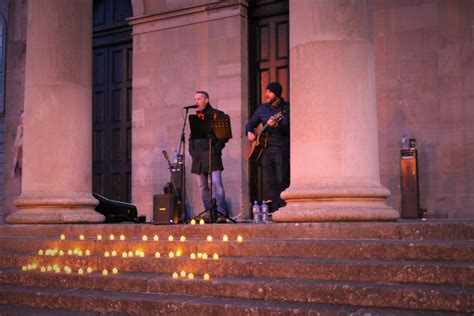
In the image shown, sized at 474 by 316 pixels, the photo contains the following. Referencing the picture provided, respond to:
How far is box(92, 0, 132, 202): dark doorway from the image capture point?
55.6 ft

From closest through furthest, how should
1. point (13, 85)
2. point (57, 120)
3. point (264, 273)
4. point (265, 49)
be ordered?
1. point (264, 273)
2. point (57, 120)
3. point (265, 49)
4. point (13, 85)

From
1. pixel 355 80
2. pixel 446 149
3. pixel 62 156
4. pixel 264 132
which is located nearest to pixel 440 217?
pixel 446 149

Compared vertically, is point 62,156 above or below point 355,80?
below

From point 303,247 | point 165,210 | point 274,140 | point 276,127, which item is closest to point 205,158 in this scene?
point 274,140

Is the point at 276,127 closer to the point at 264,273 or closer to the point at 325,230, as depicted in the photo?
the point at 325,230

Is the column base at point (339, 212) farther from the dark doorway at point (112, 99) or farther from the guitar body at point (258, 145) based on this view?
the dark doorway at point (112, 99)

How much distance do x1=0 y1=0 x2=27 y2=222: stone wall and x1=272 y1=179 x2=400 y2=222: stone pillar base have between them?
1191 centimetres

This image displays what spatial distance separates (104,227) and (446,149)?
626cm

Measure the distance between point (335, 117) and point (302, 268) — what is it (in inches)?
90.3

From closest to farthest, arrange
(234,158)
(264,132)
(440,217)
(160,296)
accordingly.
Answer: (160,296) → (264,132) → (440,217) → (234,158)

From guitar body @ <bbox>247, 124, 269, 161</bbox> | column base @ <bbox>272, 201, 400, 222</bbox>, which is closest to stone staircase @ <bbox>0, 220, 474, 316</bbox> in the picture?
column base @ <bbox>272, 201, 400, 222</bbox>

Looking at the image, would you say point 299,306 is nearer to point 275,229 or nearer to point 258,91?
point 275,229

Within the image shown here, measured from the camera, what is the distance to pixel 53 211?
11.3 m

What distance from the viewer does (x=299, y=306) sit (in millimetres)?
6293
